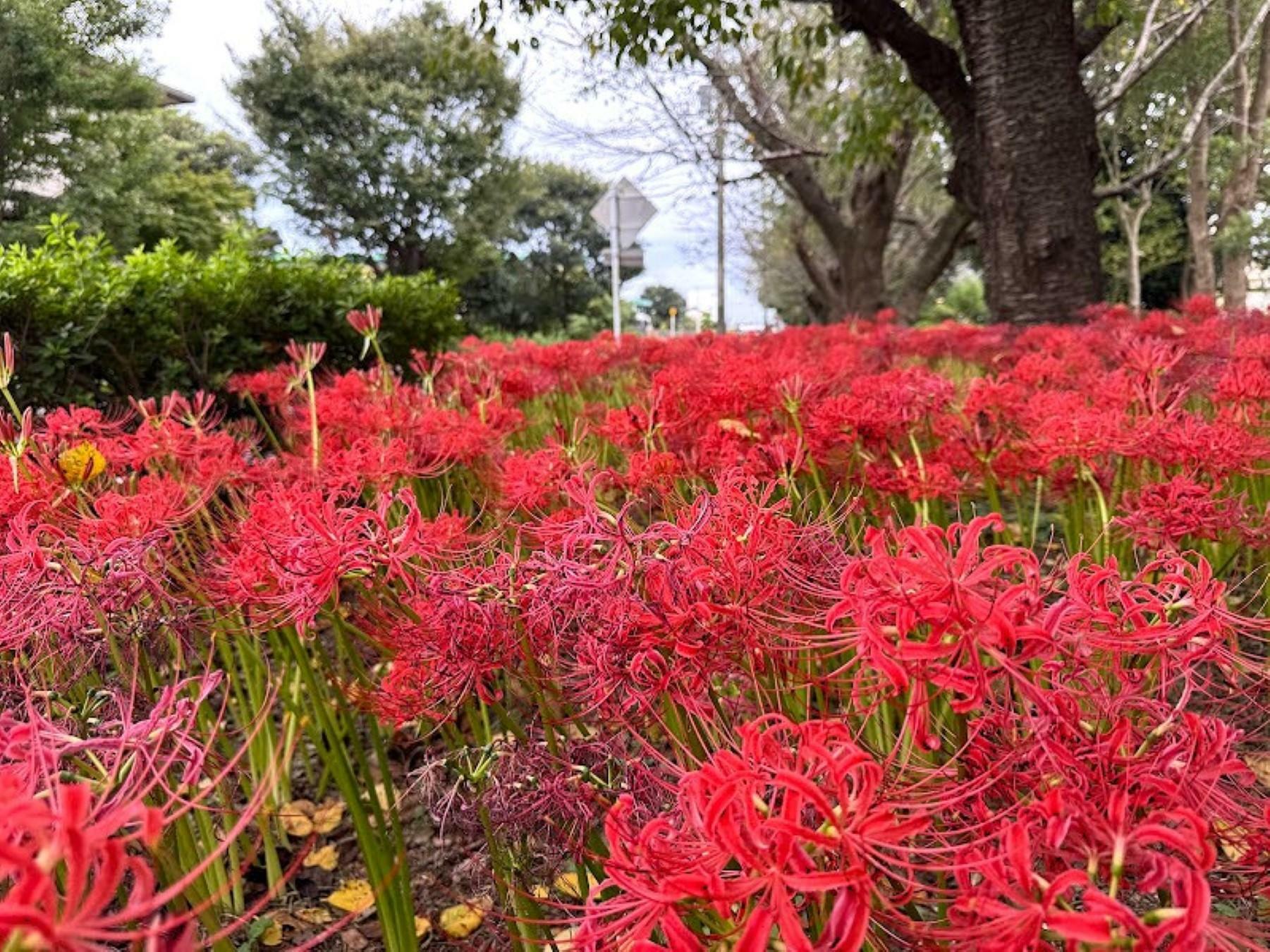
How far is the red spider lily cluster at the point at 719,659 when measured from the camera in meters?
0.55

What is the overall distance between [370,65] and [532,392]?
21401 mm

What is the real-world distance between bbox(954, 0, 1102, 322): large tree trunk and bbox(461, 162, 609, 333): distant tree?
22579 mm

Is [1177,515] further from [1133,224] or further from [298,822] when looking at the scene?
[1133,224]

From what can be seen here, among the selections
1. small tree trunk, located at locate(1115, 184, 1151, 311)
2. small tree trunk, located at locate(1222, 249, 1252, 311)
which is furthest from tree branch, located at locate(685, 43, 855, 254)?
small tree trunk, located at locate(1115, 184, 1151, 311)

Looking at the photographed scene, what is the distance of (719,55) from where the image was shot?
42.4 ft

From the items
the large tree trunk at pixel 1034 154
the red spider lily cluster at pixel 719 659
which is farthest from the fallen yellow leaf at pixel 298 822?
the large tree trunk at pixel 1034 154

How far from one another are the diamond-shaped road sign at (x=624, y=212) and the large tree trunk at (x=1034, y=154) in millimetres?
4441

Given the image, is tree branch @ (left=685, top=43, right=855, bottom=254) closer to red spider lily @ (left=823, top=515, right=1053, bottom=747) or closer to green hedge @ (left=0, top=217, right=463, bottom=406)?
green hedge @ (left=0, top=217, right=463, bottom=406)

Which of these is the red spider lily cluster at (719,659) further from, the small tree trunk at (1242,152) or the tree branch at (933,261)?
the small tree trunk at (1242,152)

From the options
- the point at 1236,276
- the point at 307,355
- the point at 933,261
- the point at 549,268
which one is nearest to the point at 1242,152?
the point at 1236,276

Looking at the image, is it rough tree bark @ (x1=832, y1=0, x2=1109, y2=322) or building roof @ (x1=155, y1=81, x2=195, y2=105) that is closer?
rough tree bark @ (x1=832, y1=0, x2=1109, y2=322)

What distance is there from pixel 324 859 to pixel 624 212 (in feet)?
28.9

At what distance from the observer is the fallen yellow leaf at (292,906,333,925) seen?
1.75 m

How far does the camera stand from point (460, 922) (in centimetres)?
172
